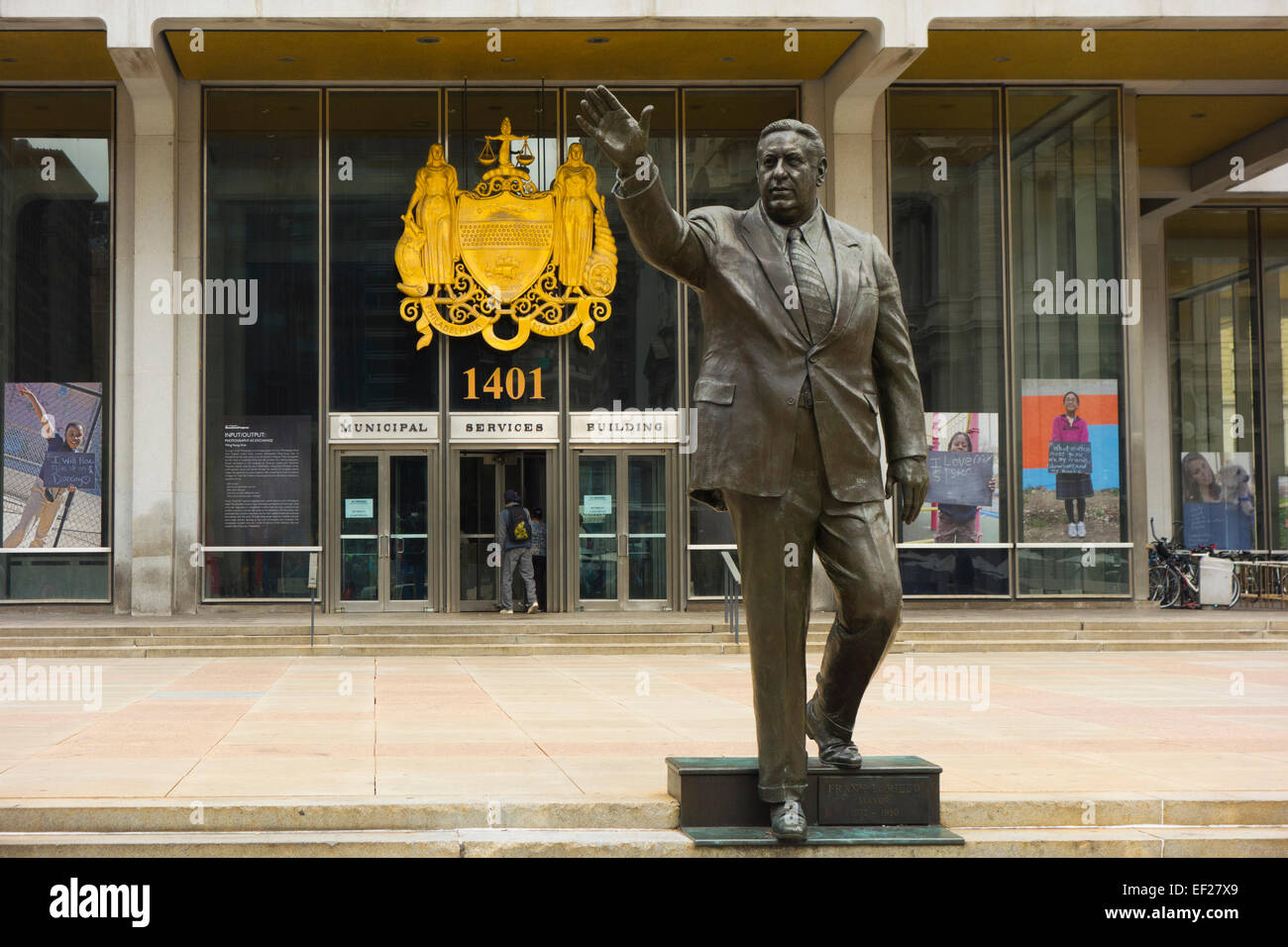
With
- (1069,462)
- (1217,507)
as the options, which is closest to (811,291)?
(1069,462)

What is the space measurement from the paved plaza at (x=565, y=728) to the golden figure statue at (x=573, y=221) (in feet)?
23.1

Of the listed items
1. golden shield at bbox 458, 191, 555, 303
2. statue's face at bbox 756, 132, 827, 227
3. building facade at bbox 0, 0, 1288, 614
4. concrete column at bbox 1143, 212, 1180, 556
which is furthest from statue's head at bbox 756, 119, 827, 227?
concrete column at bbox 1143, 212, 1180, 556

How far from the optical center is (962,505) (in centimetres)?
1938

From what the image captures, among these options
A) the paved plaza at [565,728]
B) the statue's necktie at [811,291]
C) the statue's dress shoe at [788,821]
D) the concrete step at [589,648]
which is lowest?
the concrete step at [589,648]

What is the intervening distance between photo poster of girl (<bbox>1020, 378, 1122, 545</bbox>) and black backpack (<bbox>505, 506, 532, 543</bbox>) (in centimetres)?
711

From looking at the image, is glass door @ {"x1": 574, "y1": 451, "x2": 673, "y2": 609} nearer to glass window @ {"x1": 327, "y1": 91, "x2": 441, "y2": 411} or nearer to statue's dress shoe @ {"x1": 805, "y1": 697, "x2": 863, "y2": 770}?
glass window @ {"x1": 327, "y1": 91, "x2": 441, "y2": 411}

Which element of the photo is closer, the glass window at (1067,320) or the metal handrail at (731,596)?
the metal handrail at (731,596)

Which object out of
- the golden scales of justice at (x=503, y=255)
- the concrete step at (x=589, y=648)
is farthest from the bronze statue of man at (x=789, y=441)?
the golden scales of justice at (x=503, y=255)

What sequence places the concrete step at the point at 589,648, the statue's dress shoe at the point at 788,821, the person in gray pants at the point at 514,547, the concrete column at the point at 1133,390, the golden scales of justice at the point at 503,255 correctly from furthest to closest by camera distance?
the concrete column at the point at 1133,390
the golden scales of justice at the point at 503,255
the person in gray pants at the point at 514,547
the concrete step at the point at 589,648
the statue's dress shoe at the point at 788,821

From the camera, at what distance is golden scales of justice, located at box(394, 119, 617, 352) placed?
62.5 ft

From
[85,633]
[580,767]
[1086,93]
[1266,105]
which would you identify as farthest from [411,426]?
[1266,105]

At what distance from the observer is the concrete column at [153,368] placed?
1814 centimetres

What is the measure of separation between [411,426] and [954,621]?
785cm

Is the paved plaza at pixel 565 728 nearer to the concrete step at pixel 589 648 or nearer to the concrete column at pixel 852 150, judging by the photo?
the concrete step at pixel 589 648
